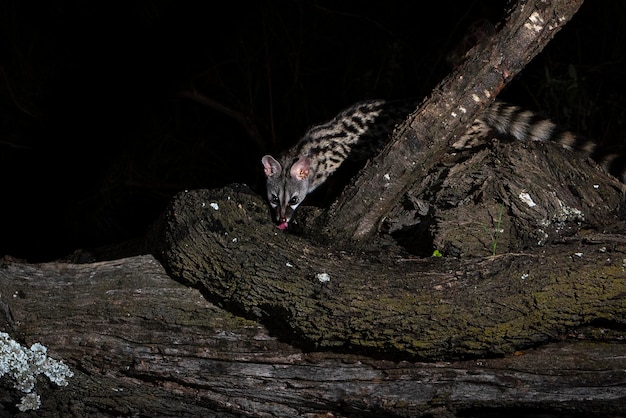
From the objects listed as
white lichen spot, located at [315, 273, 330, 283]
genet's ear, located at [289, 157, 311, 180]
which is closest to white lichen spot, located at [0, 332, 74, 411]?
white lichen spot, located at [315, 273, 330, 283]

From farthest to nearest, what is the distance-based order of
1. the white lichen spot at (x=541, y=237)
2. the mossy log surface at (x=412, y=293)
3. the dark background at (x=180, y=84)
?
1. the dark background at (x=180, y=84)
2. the white lichen spot at (x=541, y=237)
3. the mossy log surface at (x=412, y=293)

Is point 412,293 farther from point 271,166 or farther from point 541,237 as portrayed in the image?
point 271,166

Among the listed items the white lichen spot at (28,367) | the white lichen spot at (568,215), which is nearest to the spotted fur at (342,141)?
the white lichen spot at (568,215)

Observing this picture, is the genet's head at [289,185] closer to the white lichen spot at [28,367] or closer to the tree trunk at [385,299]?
the tree trunk at [385,299]

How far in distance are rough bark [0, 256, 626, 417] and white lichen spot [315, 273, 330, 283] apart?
0.95ft

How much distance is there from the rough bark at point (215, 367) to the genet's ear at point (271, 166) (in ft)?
5.63

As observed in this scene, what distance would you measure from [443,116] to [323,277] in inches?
28.1

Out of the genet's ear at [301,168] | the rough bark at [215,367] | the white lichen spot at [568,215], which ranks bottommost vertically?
the rough bark at [215,367]

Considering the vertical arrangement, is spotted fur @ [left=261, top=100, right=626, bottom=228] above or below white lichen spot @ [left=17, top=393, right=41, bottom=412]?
above

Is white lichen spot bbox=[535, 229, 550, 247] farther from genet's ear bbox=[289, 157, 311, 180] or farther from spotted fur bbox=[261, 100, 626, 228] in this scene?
genet's ear bbox=[289, 157, 311, 180]

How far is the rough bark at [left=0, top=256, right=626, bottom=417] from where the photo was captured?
2611 mm

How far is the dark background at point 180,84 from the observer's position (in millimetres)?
5539

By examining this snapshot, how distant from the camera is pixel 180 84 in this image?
5840mm

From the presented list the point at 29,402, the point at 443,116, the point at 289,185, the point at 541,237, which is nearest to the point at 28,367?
the point at 29,402
